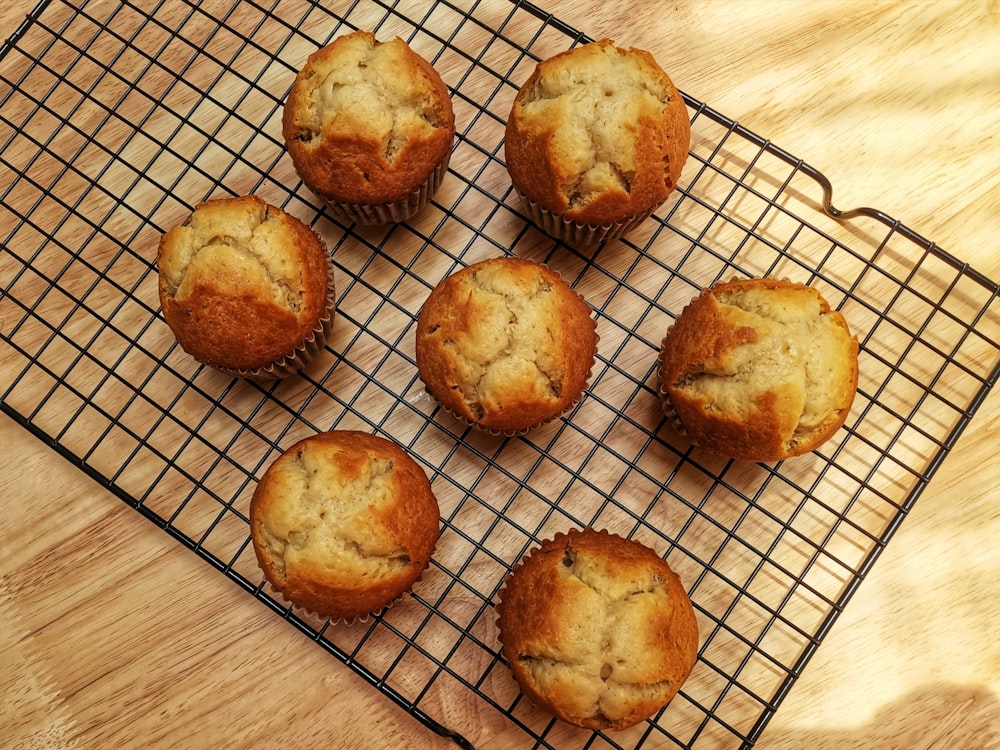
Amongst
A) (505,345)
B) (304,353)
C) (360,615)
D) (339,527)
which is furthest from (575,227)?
(360,615)

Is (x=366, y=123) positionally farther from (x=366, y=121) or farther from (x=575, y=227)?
(x=575, y=227)

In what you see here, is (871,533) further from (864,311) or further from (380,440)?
(380,440)

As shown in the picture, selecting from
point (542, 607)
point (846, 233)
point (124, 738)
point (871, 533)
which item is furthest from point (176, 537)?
point (846, 233)

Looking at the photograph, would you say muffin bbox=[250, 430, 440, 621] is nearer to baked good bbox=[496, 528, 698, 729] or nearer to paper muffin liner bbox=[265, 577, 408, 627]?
paper muffin liner bbox=[265, 577, 408, 627]

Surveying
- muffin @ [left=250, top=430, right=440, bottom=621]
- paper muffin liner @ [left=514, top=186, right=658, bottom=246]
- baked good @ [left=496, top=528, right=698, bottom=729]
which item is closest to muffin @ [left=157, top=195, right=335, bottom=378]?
muffin @ [left=250, top=430, right=440, bottom=621]

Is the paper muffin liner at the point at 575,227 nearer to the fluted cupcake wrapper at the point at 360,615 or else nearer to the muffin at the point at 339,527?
the muffin at the point at 339,527
